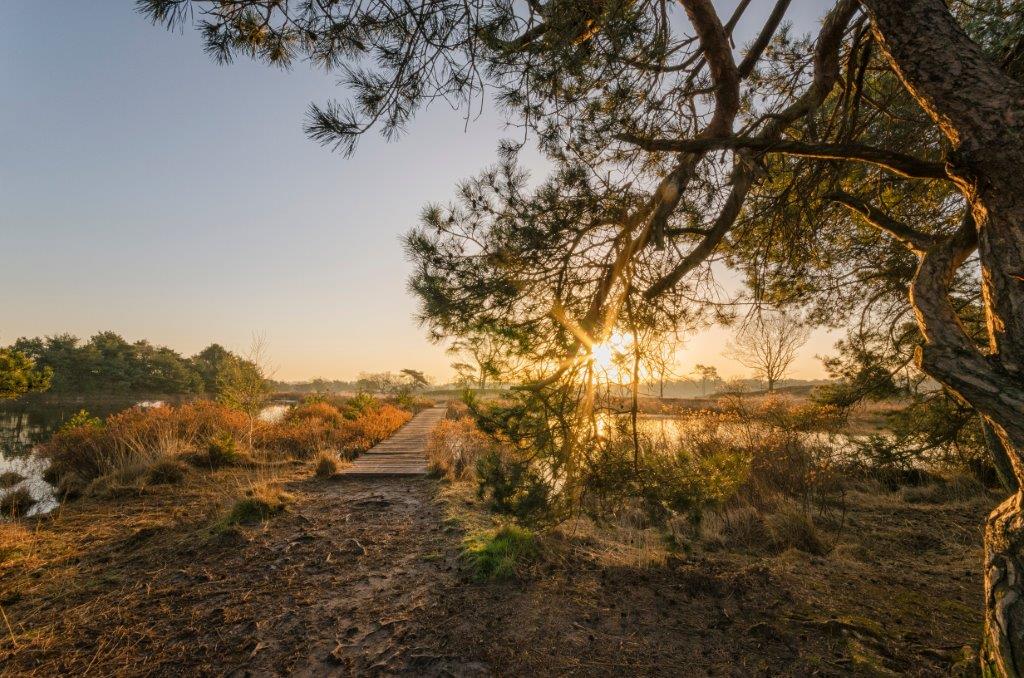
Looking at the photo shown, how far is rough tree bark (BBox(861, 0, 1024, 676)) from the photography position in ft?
4.68

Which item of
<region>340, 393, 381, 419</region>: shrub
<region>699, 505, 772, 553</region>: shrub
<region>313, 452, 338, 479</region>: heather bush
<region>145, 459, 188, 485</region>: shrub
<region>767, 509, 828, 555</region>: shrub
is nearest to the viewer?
<region>767, 509, 828, 555</region>: shrub

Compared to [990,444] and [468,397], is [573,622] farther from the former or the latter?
[990,444]

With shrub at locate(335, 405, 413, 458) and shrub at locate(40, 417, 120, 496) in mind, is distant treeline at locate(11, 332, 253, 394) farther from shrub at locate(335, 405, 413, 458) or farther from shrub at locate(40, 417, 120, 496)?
shrub at locate(40, 417, 120, 496)

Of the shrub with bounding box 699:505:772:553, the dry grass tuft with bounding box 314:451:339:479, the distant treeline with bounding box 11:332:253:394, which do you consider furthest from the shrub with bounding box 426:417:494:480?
the distant treeline with bounding box 11:332:253:394

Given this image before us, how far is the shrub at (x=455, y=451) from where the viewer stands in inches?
292

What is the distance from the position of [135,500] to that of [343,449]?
14.1 ft

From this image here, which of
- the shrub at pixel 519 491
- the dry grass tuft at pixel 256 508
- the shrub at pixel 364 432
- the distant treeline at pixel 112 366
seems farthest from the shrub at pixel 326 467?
the distant treeline at pixel 112 366

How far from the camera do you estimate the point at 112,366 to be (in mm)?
29984

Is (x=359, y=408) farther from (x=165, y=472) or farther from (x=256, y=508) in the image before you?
(x=256, y=508)

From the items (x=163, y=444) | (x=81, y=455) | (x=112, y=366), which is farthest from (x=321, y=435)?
(x=112, y=366)

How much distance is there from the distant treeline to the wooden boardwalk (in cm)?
2217

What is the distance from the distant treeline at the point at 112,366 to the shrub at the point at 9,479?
22.0 metres

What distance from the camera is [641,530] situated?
5480mm

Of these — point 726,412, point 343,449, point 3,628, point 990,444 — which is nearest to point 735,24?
point 990,444
